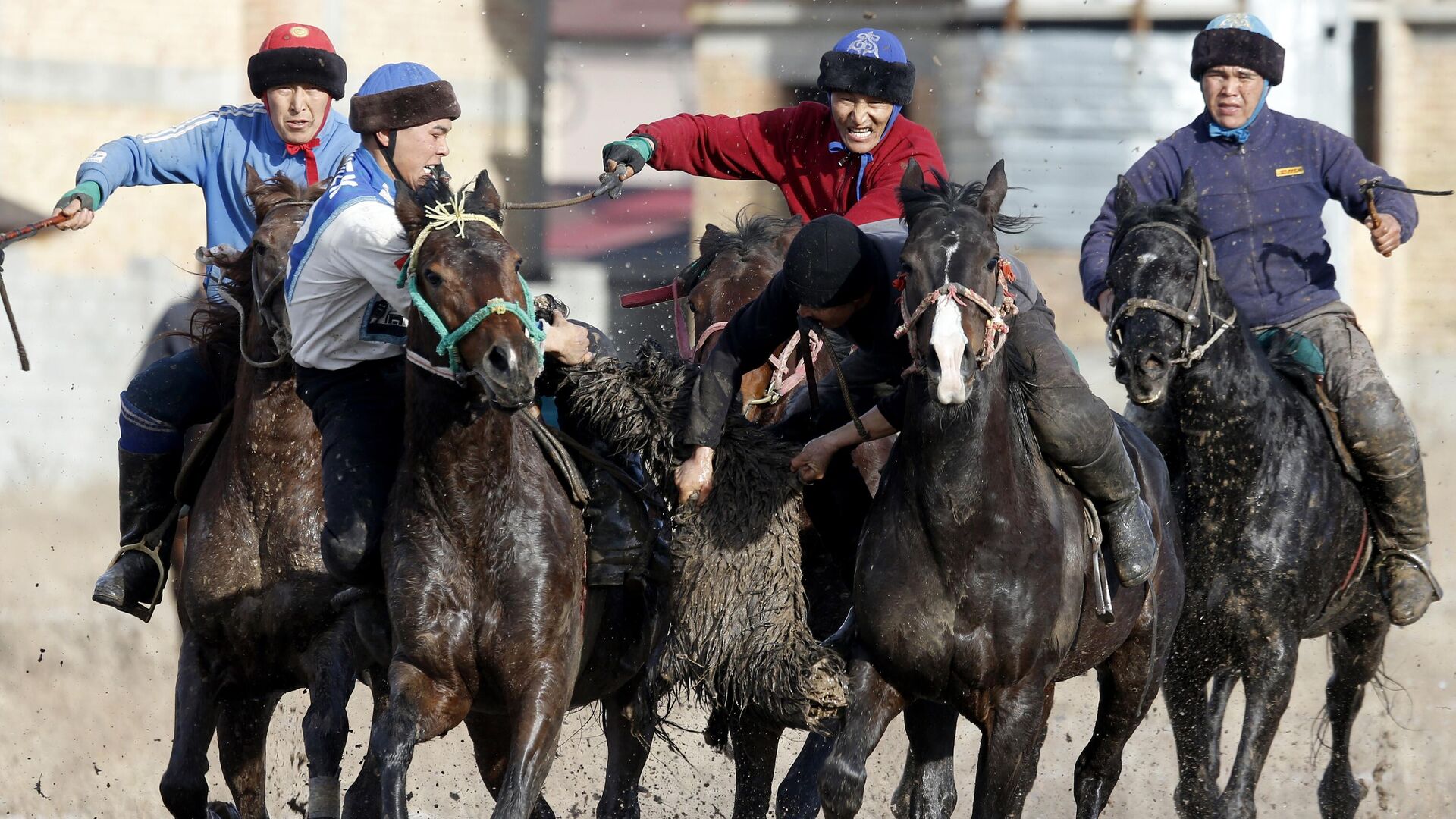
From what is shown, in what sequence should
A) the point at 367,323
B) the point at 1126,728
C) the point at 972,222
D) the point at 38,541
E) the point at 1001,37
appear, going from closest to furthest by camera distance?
the point at 972,222, the point at 367,323, the point at 1126,728, the point at 38,541, the point at 1001,37

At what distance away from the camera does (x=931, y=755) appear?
17.5 ft

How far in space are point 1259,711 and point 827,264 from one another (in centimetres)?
245

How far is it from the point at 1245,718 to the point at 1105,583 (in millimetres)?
1415

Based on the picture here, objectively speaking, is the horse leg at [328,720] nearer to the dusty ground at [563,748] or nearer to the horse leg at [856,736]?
the horse leg at [856,736]

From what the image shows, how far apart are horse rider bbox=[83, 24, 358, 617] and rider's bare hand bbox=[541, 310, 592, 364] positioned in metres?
1.35

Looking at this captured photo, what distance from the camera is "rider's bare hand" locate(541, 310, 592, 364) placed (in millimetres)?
5152

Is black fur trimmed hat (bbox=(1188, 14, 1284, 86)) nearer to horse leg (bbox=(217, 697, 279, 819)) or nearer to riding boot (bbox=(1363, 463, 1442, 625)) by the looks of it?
riding boot (bbox=(1363, 463, 1442, 625))

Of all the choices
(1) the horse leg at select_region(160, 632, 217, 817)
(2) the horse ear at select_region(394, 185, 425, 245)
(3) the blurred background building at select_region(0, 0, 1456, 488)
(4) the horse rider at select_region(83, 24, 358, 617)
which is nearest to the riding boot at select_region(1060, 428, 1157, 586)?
(2) the horse ear at select_region(394, 185, 425, 245)

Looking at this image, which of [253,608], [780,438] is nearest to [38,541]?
[253,608]

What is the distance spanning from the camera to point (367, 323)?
16.2 feet

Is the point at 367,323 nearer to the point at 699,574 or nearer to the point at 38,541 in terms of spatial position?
the point at 699,574

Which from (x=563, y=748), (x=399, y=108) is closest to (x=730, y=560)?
(x=399, y=108)

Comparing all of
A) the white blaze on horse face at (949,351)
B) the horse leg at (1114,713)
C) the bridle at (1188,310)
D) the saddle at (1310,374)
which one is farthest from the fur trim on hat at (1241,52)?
the white blaze on horse face at (949,351)

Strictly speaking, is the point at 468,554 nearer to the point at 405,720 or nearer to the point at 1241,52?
the point at 405,720
